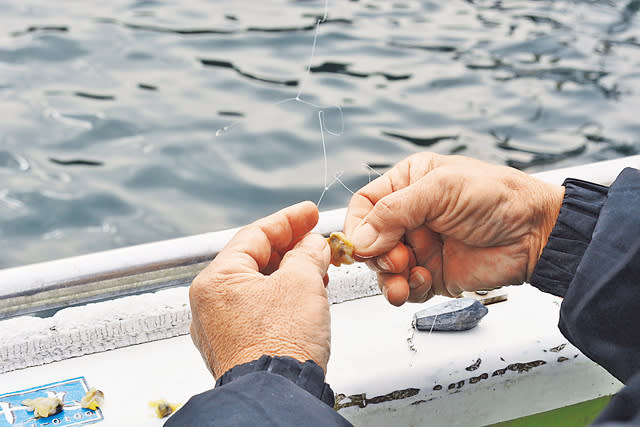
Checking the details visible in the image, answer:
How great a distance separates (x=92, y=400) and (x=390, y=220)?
77cm

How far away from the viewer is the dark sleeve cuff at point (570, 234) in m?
1.52

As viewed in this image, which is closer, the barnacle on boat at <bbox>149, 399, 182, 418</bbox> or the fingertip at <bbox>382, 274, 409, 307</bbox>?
the barnacle on boat at <bbox>149, 399, 182, 418</bbox>

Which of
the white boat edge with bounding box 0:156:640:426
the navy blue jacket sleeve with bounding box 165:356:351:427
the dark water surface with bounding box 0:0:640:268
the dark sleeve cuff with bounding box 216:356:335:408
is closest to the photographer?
the navy blue jacket sleeve with bounding box 165:356:351:427

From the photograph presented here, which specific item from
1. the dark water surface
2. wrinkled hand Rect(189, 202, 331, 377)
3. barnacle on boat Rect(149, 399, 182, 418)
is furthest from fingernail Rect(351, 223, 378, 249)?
the dark water surface

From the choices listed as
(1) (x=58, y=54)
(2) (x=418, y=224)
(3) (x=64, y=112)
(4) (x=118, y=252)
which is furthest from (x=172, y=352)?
(1) (x=58, y=54)

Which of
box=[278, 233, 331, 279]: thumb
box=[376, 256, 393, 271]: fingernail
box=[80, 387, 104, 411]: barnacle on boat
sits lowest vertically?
box=[80, 387, 104, 411]: barnacle on boat

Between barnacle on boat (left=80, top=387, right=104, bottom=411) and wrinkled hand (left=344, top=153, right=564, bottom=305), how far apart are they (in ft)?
2.17

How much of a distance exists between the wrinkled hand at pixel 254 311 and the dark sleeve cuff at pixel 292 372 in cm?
4

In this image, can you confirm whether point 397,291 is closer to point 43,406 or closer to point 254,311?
point 254,311

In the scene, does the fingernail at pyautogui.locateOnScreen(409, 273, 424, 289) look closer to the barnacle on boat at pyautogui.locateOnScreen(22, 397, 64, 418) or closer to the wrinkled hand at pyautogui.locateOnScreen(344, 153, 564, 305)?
the wrinkled hand at pyautogui.locateOnScreen(344, 153, 564, 305)

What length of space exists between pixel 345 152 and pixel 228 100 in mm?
888

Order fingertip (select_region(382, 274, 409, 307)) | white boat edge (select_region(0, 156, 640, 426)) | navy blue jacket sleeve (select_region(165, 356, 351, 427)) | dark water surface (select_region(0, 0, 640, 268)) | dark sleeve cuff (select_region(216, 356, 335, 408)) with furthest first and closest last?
dark water surface (select_region(0, 0, 640, 268)), fingertip (select_region(382, 274, 409, 307)), white boat edge (select_region(0, 156, 640, 426)), dark sleeve cuff (select_region(216, 356, 335, 408)), navy blue jacket sleeve (select_region(165, 356, 351, 427))

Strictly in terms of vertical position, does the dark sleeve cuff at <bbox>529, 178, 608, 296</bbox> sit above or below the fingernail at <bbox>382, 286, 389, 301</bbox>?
above

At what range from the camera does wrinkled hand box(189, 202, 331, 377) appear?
1.20 metres
